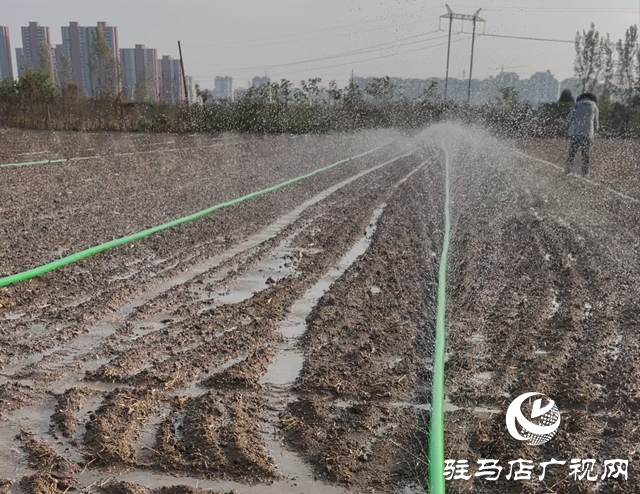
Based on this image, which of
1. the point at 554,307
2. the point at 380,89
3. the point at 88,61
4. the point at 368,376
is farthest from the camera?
the point at 88,61

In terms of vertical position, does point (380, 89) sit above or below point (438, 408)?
above

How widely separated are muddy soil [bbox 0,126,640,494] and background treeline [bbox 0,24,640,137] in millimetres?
17920

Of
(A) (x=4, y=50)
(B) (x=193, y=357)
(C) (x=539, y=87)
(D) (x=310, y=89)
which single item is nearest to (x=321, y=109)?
(D) (x=310, y=89)

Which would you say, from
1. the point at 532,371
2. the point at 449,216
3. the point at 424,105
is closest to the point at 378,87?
the point at 424,105

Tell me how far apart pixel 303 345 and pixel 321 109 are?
28188mm

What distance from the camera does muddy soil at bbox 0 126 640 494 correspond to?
261cm

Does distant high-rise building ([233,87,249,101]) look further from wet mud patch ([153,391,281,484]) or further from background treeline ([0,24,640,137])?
wet mud patch ([153,391,281,484])

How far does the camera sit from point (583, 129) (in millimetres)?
12070

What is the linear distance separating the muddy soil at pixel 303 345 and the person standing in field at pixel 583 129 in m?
4.01

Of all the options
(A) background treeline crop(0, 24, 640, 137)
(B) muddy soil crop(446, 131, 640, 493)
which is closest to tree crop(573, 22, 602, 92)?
(A) background treeline crop(0, 24, 640, 137)

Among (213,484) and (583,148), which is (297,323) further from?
(583,148)

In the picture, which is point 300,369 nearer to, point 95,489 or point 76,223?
point 95,489

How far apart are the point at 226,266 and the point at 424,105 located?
98.5 ft

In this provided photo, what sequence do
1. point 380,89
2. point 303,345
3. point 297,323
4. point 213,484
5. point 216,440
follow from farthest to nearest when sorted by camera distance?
point 380,89
point 297,323
point 303,345
point 216,440
point 213,484
